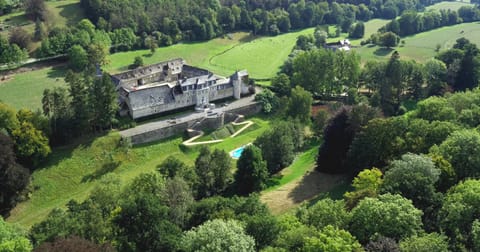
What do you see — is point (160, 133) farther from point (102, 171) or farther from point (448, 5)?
point (448, 5)

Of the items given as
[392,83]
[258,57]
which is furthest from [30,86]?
[392,83]

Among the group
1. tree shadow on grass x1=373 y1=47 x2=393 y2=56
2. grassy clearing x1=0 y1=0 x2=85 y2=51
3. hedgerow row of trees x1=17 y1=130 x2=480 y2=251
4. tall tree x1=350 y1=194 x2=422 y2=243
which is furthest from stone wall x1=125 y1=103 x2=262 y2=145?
grassy clearing x1=0 y1=0 x2=85 y2=51

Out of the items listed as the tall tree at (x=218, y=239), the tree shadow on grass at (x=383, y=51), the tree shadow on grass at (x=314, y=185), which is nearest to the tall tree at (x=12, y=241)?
the tall tree at (x=218, y=239)

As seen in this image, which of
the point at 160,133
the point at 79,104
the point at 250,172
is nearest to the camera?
the point at 250,172

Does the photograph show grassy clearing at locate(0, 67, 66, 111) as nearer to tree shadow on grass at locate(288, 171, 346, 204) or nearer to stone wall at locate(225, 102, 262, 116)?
stone wall at locate(225, 102, 262, 116)

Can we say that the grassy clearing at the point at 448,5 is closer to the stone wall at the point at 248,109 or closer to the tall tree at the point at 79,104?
the stone wall at the point at 248,109

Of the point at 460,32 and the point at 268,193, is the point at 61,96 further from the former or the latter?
the point at 460,32

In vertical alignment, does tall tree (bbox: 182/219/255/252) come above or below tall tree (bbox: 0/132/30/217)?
above
